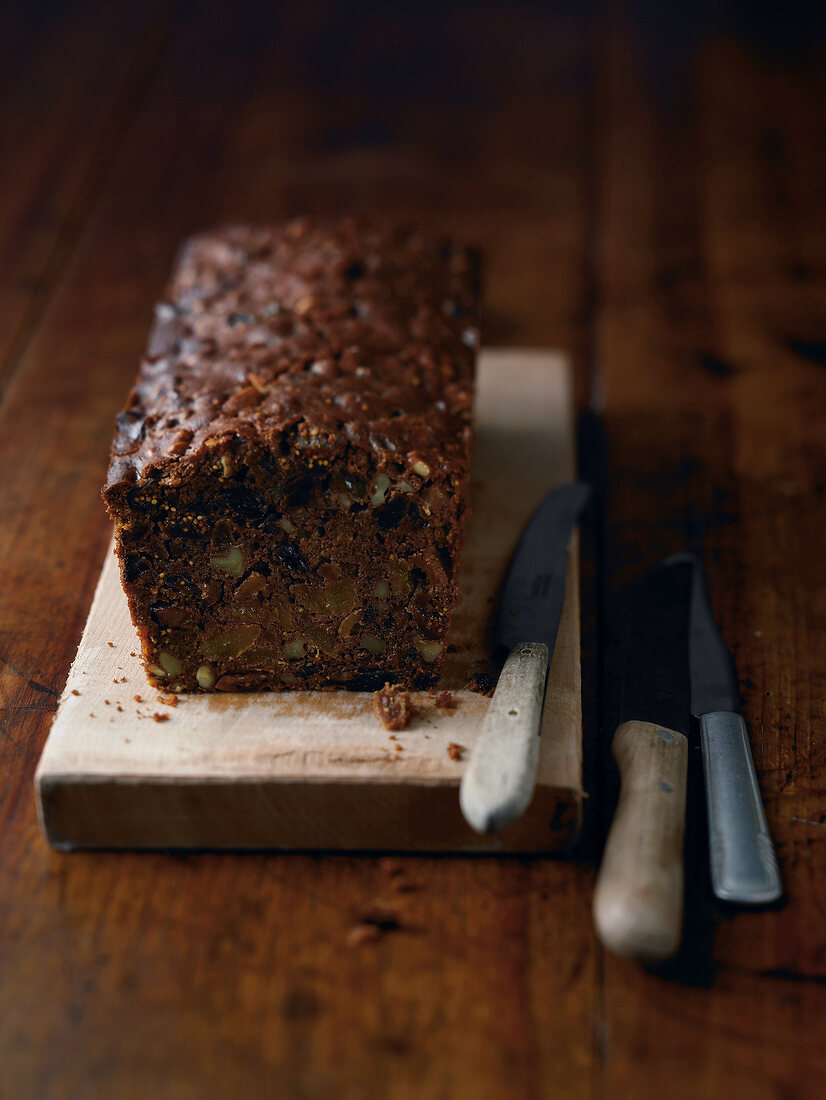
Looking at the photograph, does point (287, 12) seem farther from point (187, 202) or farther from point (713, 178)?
point (713, 178)

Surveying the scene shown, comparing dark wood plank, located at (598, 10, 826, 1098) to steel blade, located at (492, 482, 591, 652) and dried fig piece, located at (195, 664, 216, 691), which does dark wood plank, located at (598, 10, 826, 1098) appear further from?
dried fig piece, located at (195, 664, 216, 691)

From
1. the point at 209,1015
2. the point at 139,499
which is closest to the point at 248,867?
the point at 209,1015

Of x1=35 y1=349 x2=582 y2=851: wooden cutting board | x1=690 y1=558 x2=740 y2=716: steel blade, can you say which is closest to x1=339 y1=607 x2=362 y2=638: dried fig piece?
x1=35 y1=349 x2=582 y2=851: wooden cutting board

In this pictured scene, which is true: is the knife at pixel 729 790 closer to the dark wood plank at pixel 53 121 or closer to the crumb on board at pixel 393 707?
the crumb on board at pixel 393 707

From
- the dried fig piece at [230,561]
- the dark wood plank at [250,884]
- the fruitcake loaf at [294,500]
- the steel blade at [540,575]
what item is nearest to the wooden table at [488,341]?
the dark wood plank at [250,884]

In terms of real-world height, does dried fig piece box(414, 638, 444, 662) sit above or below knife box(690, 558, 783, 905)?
above

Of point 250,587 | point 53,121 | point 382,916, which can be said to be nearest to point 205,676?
point 250,587
